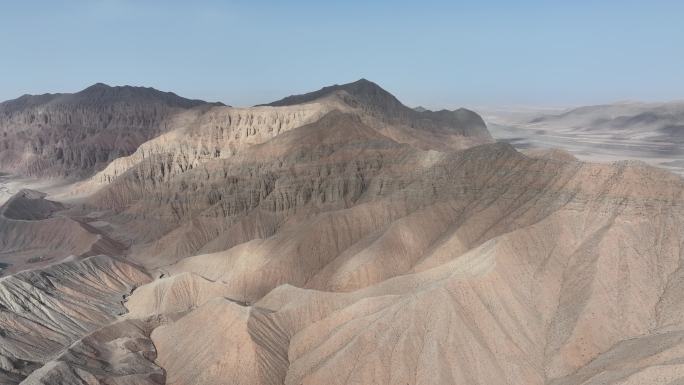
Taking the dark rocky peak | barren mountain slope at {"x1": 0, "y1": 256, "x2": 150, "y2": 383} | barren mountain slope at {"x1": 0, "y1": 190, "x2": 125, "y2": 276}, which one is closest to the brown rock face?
barren mountain slope at {"x1": 0, "y1": 256, "x2": 150, "y2": 383}

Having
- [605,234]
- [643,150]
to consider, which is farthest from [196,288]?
[643,150]

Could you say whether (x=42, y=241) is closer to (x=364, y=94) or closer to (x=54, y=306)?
(x=54, y=306)

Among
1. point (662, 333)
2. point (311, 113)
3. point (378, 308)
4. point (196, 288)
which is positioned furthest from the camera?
point (311, 113)

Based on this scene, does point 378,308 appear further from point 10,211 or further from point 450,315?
point 10,211

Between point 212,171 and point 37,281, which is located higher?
point 212,171

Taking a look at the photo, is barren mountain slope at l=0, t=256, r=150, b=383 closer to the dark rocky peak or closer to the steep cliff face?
the dark rocky peak

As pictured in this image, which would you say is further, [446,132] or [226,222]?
[446,132]

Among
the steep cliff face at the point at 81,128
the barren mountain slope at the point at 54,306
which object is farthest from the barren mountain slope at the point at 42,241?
the steep cliff face at the point at 81,128
